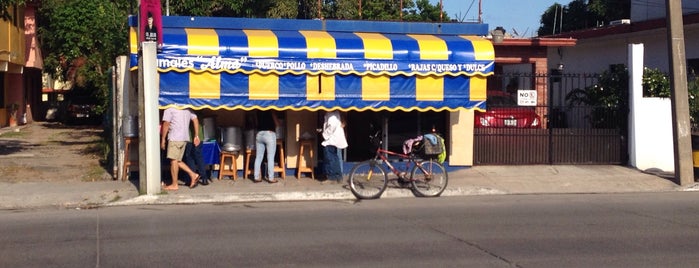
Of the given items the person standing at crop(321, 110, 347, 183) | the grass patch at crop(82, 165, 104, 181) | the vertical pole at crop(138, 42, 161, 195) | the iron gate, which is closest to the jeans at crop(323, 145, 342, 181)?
the person standing at crop(321, 110, 347, 183)

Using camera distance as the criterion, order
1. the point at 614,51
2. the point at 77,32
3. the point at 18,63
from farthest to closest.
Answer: the point at 77,32
the point at 18,63
the point at 614,51

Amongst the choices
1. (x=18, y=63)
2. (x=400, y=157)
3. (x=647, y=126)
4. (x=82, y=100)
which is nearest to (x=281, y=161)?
(x=400, y=157)

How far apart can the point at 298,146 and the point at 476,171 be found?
360cm

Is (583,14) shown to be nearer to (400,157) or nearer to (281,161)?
(281,161)

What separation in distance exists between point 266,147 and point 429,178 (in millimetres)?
3109

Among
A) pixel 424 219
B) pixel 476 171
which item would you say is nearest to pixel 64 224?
pixel 424 219

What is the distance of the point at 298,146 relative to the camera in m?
15.4

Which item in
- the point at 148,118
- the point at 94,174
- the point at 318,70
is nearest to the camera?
the point at 148,118

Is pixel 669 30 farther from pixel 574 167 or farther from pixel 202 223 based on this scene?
pixel 202 223

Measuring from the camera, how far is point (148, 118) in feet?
42.5

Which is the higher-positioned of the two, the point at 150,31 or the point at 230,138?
the point at 150,31

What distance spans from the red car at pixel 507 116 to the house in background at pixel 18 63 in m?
17.3

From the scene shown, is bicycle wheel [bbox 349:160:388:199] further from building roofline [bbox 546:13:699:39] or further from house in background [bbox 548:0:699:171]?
building roofline [bbox 546:13:699:39]

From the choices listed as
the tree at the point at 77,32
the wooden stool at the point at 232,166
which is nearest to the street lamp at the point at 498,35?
the wooden stool at the point at 232,166
